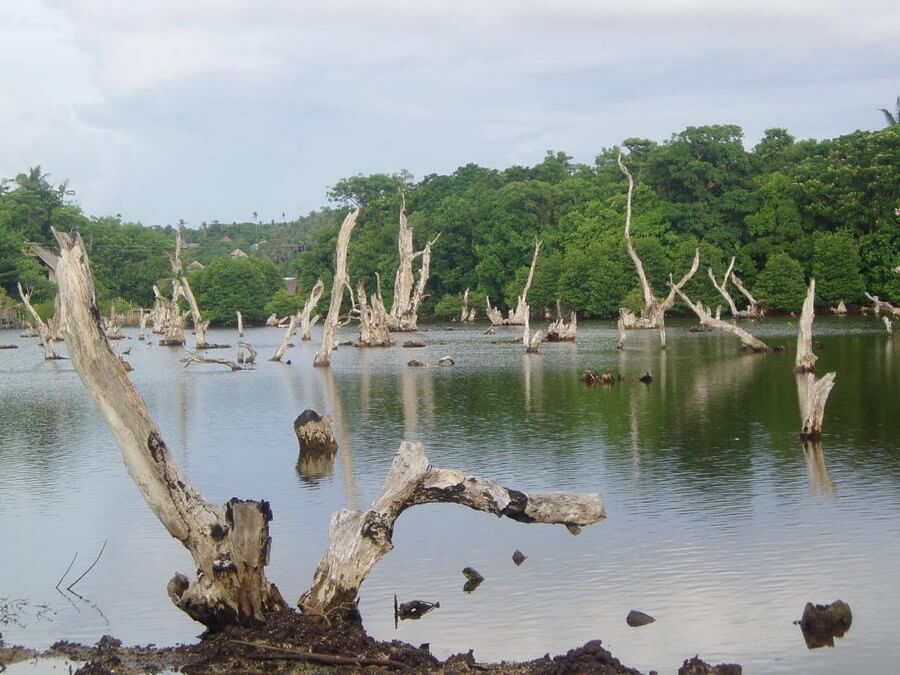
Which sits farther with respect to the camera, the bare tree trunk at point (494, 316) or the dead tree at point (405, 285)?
the bare tree trunk at point (494, 316)

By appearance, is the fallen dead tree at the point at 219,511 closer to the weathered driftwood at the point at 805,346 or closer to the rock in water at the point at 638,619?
the rock in water at the point at 638,619

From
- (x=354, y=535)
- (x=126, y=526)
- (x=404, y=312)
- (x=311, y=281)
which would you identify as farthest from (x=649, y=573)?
(x=311, y=281)

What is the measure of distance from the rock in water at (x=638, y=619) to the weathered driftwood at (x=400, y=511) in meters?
0.94

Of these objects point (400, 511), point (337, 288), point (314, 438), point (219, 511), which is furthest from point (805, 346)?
point (219, 511)

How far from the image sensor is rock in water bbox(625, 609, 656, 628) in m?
11.0

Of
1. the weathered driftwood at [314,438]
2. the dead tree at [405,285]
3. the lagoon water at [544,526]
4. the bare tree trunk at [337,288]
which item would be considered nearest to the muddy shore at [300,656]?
the lagoon water at [544,526]

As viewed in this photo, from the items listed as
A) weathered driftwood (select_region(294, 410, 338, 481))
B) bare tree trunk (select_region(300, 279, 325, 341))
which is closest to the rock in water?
weathered driftwood (select_region(294, 410, 338, 481))

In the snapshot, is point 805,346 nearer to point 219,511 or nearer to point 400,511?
point 400,511

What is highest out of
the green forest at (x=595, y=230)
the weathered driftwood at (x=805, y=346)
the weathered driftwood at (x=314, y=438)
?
the green forest at (x=595, y=230)

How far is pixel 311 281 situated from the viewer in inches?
4060

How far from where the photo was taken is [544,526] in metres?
15.3

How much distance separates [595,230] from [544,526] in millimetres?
73601

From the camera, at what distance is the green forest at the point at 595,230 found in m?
73.1

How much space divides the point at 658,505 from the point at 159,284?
331ft
